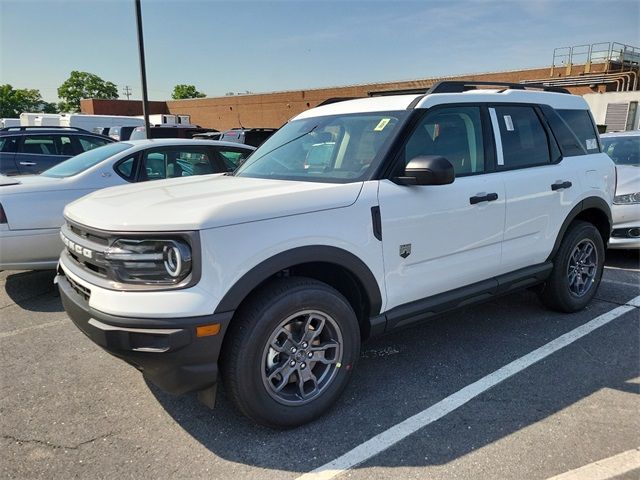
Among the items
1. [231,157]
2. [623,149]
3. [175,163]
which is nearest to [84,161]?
[175,163]

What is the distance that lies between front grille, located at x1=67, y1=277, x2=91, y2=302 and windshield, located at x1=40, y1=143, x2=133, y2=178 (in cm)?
281

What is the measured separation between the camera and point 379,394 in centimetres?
322

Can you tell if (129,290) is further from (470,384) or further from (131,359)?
(470,384)

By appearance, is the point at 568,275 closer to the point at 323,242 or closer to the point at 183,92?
the point at 323,242

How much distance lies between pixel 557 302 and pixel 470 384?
5.37ft

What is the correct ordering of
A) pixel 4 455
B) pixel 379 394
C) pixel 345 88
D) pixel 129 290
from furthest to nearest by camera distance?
pixel 345 88 < pixel 379 394 < pixel 4 455 < pixel 129 290

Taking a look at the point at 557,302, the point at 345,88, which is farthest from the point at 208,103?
the point at 557,302

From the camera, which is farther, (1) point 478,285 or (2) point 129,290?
(1) point 478,285

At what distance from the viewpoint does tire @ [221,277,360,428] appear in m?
2.56

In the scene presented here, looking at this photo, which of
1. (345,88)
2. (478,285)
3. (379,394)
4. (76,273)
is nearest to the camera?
(76,273)

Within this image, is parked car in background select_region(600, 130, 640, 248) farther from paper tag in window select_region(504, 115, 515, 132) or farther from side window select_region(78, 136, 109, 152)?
side window select_region(78, 136, 109, 152)

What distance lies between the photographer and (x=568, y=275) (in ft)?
14.7

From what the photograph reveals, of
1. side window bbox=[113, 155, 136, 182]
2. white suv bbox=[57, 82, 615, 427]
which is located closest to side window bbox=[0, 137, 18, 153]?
side window bbox=[113, 155, 136, 182]

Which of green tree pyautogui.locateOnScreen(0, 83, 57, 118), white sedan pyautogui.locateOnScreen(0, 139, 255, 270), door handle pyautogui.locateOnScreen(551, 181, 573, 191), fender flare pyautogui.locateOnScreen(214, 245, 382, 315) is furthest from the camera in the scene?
green tree pyautogui.locateOnScreen(0, 83, 57, 118)
